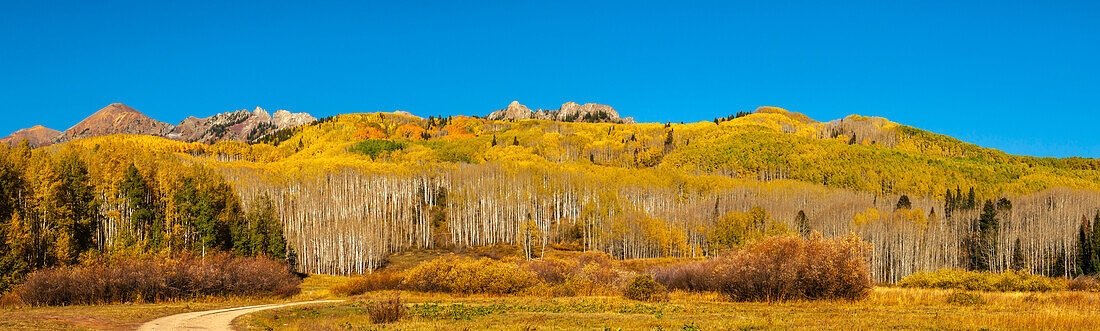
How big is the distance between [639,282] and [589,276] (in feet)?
33.9

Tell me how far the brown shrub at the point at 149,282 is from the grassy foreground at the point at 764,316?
13197 millimetres

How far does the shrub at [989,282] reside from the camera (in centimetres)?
3872

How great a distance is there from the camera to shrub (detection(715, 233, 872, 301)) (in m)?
30.7

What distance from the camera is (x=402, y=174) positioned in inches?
6063

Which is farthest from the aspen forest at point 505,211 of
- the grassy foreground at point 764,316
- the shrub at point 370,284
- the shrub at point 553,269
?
the grassy foreground at point 764,316

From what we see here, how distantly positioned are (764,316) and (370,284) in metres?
35.5

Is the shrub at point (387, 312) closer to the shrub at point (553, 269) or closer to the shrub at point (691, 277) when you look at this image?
the shrub at point (691, 277)

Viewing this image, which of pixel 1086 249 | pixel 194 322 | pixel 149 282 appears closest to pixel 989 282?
pixel 194 322

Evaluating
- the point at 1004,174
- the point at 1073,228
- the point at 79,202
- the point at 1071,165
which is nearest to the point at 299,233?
the point at 79,202

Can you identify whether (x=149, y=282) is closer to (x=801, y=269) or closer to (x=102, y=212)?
(x=102, y=212)

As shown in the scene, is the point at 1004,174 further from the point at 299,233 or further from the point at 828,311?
the point at 828,311

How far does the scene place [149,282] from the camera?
1547 inches

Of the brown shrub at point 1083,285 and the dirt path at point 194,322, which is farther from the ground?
the dirt path at point 194,322

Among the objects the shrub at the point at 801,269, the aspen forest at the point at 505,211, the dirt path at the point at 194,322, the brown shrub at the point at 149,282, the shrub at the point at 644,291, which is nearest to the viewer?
the dirt path at the point at 194,322
